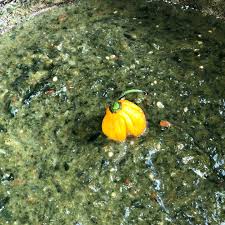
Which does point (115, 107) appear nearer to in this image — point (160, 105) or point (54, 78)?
point (160, 105)

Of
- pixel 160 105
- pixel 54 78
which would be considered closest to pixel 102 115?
pixel 160 105

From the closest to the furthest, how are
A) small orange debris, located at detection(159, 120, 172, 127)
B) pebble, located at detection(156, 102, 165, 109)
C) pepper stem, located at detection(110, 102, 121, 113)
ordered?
1. pepper stem, located at detection(110, 102, 121, 113)
2. small orange debris, located at detection(159, 120, 172, 127)
3. pebble, located at detection(156, 102, 165, 109)

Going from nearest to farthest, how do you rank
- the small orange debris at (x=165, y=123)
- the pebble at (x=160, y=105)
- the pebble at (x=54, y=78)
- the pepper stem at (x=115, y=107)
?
1. the pepper stem at (x=115, y=107)
2. the small orange debris at (x=165, y=123)
3. the pebble at (x=160, y=105)
4. the pebble at (x=54, y=78)

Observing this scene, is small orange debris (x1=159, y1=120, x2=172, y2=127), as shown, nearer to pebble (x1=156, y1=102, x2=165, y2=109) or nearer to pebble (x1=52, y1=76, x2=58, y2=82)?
pebble (x1=156, y1=102, x2=165, y2=109)

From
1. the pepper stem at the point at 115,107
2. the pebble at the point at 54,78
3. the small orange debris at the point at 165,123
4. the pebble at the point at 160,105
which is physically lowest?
the small orange debris at the point at 165,123

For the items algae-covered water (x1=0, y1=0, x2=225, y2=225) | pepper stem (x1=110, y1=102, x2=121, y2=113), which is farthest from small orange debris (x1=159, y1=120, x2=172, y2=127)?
pepper stem (x1=110, y1=102, x2=121, y2=113)

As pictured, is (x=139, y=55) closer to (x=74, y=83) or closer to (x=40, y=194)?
(x=74, y=83)

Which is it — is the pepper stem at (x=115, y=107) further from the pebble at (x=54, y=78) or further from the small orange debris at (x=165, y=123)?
the pebble at (x=54, y=78)

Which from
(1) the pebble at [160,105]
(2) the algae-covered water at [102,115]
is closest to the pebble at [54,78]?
(2) the algae-covered water at [102,115]
